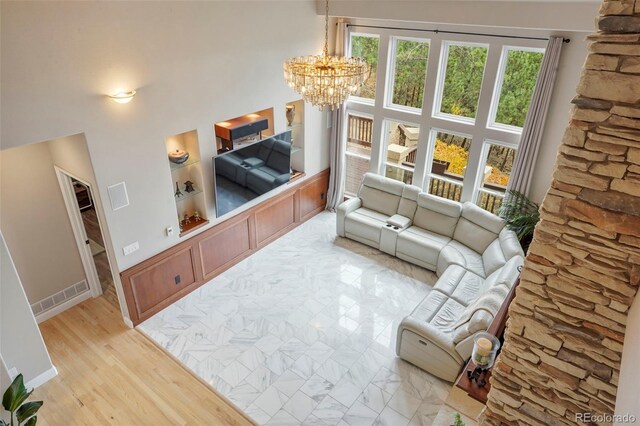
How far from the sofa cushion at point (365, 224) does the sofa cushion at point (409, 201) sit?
336 millimetres

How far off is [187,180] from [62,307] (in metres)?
2.43

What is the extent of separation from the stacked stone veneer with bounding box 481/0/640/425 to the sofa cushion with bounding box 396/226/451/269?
3952mm

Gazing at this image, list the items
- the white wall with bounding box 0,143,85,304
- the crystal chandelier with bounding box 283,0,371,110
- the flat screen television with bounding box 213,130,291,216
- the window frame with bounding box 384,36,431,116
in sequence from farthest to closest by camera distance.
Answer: the window frame with bounding box 384,36,431,116, the flat screen television with bounding box 213,130,291,216, the white wall with bounding box 0,143,85,304, the crystal chandelier with bounding box 283,0,371,110

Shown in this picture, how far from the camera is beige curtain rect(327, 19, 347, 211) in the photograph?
7305 millimetres

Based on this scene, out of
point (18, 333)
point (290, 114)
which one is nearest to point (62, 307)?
point (18, 333)

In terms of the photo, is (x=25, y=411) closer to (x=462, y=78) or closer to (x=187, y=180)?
(x=187, y=180)

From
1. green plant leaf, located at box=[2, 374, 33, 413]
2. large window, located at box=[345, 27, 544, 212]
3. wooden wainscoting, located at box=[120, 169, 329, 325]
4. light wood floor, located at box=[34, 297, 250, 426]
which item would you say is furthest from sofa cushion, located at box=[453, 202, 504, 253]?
green plant leaf, located at box=[2, 374, 33, 413]

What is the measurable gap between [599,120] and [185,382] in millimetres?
4751

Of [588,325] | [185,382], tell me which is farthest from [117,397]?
[588,325]

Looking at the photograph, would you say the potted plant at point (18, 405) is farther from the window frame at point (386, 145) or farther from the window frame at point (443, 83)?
the window frame at point (443, 83)

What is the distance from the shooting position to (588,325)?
234cm

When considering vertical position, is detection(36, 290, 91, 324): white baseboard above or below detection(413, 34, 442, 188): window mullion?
below

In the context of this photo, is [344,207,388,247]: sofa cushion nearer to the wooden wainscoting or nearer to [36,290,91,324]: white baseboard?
the wooden wainscoting

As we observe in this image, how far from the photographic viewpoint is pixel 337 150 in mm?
8000
